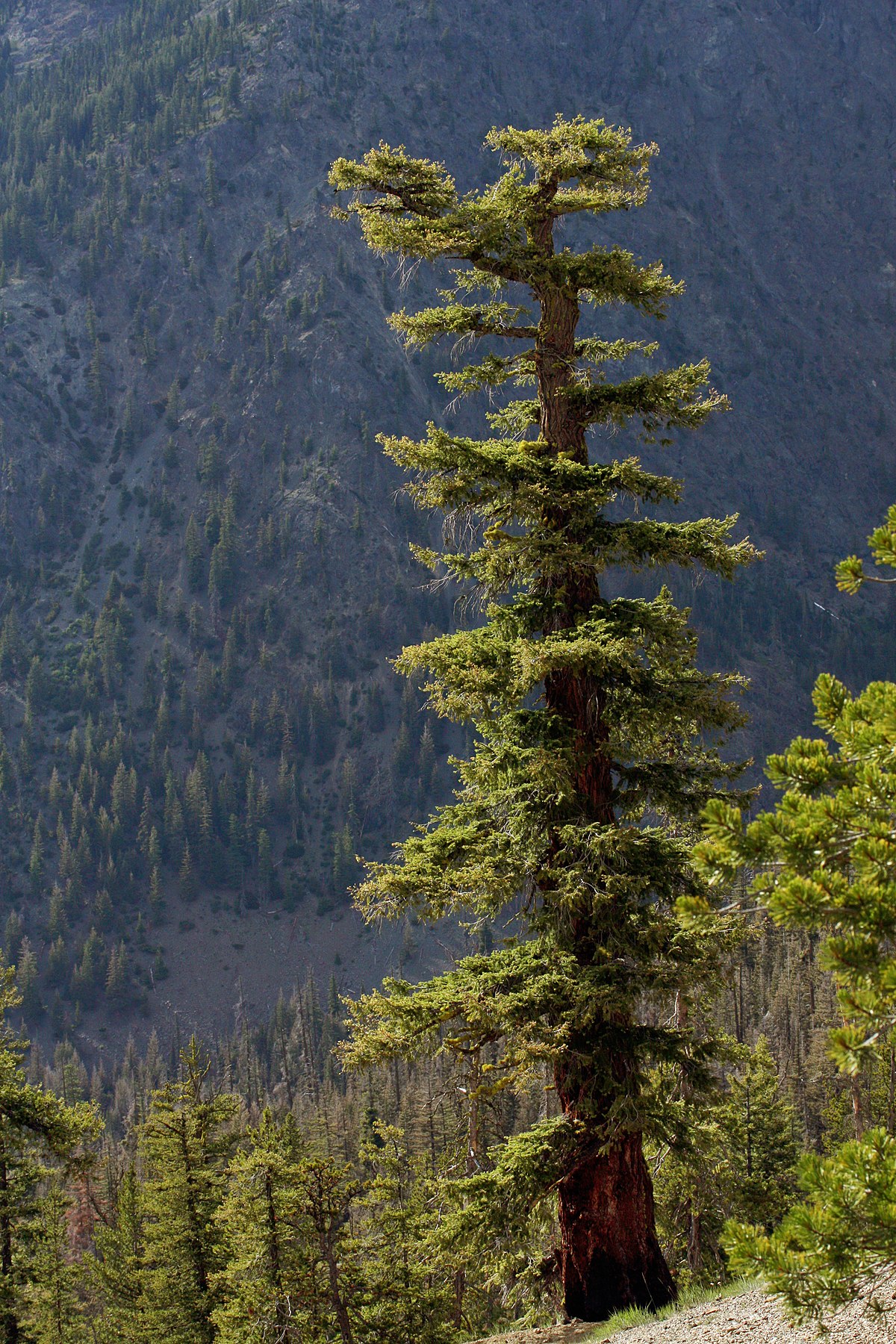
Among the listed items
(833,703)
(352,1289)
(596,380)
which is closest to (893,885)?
(833,703)

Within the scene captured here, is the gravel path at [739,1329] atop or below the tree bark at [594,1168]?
→ below

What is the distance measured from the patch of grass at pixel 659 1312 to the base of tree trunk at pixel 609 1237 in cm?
32

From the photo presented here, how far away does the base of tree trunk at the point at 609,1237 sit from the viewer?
46.6ft

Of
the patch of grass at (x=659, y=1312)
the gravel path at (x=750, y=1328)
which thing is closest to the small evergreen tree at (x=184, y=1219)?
the patch of grass at (x=659, y=1312)

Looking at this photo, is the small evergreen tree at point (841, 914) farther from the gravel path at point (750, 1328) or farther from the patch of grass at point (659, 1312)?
the patch of grass at point (659, 1312)

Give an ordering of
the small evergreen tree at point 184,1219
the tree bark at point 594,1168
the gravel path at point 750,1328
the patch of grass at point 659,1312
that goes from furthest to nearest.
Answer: the small evergreen tree at point 184,1219 < the tree bark at point 594,1168 < the patch of grass at point 659,1312 < the gravel path at point 750,1328

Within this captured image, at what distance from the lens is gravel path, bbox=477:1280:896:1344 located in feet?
34.1

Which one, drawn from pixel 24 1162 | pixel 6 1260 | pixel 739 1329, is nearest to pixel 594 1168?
pixel 739 1329

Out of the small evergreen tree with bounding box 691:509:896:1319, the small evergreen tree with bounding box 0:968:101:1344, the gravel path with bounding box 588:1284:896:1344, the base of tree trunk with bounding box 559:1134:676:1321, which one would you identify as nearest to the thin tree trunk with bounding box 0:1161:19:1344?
the small evergreen tree with bounding box 0:968:101:1344

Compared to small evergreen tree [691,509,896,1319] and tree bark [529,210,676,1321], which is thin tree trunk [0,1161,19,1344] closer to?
tree bark [529,210,676,1321]

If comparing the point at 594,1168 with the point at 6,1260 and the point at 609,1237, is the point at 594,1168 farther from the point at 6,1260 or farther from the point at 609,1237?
the point at 6,1260

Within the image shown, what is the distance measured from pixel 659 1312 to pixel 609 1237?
1195 millimetres

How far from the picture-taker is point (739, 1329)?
11.8 meters

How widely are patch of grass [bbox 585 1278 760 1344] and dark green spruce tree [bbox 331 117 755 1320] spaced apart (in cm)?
45
